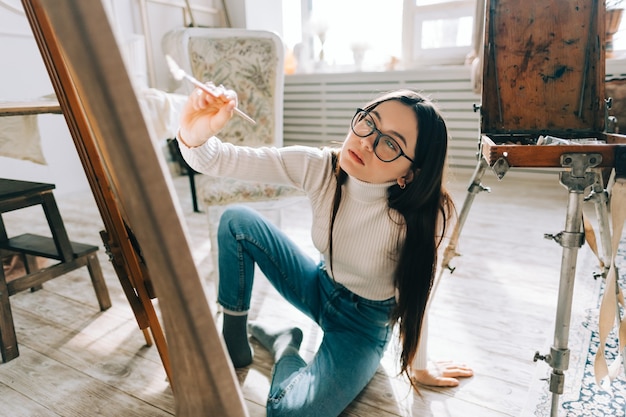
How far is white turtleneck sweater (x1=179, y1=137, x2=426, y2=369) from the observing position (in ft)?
3.25

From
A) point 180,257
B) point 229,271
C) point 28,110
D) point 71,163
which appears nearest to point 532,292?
point 229,271

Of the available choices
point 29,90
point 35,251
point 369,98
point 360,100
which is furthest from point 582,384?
point 29,90

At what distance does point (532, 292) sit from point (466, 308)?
0.98ft

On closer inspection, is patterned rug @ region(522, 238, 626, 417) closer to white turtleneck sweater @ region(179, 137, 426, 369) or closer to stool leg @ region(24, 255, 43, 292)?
white turtleneck sweater @ region(179, 137, 426, 369)

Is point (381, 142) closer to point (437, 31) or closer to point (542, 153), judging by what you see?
point (542, 153)

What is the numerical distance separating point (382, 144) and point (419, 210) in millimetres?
180

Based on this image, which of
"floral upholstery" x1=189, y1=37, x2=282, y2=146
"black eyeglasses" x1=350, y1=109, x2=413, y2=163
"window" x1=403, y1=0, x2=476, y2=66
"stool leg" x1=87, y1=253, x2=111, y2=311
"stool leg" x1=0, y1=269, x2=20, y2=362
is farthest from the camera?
"window" x1=403, y1=0, x2=476, y2=66

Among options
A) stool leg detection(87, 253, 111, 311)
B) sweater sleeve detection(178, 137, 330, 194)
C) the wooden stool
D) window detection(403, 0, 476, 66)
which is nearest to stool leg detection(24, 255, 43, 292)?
the wooden stool

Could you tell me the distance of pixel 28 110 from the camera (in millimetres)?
1159

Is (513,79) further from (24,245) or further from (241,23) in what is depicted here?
(241,23)

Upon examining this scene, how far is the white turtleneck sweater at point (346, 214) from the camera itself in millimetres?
992

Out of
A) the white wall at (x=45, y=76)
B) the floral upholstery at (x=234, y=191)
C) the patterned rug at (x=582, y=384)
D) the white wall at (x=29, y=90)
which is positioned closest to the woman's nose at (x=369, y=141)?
the patterned rug at (x=582, y=384)

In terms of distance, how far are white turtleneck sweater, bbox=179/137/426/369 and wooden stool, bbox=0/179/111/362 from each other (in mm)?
747

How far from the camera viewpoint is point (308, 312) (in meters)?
1.19
